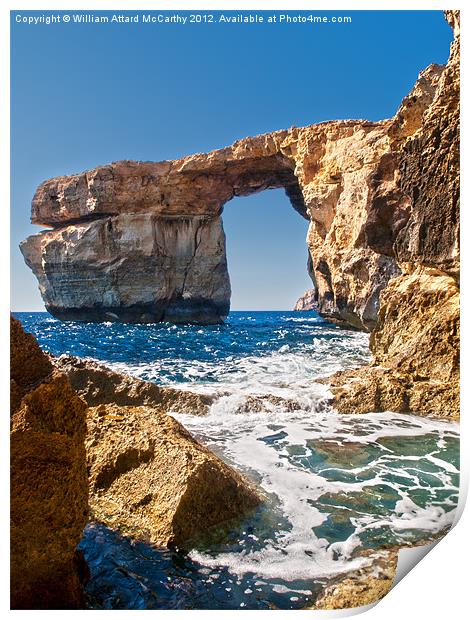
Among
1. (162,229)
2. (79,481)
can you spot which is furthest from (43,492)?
(162,229)

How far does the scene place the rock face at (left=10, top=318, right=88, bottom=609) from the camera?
69.7 inches

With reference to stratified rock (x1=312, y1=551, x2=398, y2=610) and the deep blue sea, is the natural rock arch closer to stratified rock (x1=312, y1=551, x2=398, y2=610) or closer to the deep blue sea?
the deep blue sea

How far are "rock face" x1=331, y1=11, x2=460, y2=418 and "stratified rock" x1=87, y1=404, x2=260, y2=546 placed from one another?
296cm

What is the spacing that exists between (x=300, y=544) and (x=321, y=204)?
683 inches

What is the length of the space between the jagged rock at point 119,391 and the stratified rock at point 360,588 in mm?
3276

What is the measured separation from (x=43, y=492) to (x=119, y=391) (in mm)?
3402

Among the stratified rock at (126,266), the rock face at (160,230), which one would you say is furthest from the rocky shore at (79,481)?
the stratified rock at (126,266)

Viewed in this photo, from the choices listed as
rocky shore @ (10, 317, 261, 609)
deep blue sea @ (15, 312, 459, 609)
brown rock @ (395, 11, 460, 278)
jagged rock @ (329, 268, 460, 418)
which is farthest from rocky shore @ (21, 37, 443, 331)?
rocky shore @ (10, 317, 261, 609)

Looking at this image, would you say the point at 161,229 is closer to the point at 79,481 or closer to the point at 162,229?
the point at 162,229

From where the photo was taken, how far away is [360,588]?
6.72 ft

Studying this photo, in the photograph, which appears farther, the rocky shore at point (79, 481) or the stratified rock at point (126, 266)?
the stratified rock at point (126, 266)

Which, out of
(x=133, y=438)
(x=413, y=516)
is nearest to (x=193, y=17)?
(x=133, y=438)

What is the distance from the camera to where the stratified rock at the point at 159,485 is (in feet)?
8.00

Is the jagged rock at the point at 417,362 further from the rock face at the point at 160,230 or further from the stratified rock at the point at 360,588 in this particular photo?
the rock face at the point at 160,230
